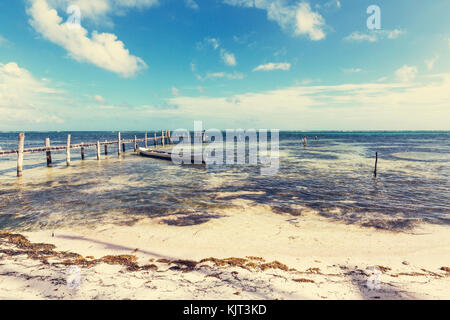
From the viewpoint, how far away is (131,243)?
286 inches

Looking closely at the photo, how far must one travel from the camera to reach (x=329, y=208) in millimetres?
10914

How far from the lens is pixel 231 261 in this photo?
5867 mm

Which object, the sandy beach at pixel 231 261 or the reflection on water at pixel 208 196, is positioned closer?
the sandy beach at pixel 231 261

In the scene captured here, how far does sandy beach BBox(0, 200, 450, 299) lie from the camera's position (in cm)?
445

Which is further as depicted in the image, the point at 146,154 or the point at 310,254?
the point at 146,154

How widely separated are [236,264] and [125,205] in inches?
314

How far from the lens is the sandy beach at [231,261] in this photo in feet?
14.6

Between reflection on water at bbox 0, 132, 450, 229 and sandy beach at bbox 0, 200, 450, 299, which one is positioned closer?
sandy beach at bbox 0, 200, 450, 299

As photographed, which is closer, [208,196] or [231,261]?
[231,261]

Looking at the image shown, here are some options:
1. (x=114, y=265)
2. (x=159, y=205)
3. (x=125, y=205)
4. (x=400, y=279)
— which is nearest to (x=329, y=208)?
(x=400, y=279)

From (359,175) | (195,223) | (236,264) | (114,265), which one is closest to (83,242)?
(114,265)

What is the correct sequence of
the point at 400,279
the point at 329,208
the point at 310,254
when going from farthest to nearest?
the point at 329,208 < the point at 310,254 < the point at 400,279
